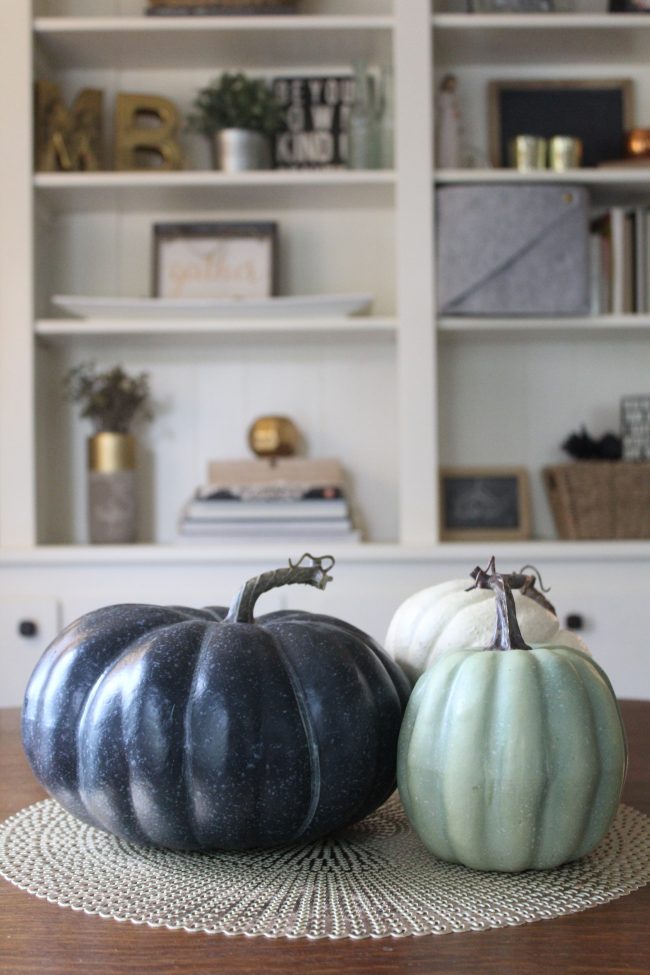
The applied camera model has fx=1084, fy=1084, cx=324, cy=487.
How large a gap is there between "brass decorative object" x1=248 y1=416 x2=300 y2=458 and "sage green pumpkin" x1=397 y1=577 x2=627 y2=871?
6.58 feet

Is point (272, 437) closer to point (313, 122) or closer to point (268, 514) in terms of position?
point (268, 514)

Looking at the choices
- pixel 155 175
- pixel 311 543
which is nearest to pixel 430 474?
pixel 311 543

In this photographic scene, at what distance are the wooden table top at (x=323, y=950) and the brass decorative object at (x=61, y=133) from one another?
7.26ft

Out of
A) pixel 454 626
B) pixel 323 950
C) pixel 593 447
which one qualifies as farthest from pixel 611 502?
pixel 323 950

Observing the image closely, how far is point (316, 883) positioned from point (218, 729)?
0.31 feet

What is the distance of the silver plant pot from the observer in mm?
2453

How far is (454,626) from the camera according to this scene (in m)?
0.69

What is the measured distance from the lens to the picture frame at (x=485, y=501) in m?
2.57

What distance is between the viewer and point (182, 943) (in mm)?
484

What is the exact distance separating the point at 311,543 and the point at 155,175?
0.90 meters

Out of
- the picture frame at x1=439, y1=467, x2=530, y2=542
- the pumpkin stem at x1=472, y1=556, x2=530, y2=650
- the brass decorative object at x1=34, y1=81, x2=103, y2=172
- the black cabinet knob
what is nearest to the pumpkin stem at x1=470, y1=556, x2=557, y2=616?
the pumpkin stem at x1=472, y1=556, x2=530, y2=650

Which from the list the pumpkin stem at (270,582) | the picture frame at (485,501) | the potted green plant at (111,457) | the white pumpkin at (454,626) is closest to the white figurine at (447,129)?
the picture frame at (485,501)

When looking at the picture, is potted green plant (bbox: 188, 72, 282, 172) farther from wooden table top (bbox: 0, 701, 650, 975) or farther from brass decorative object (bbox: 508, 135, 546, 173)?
A: wooden table top (bbox: 0, 701, 650, 975)

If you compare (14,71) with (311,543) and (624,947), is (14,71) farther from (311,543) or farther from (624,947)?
(624,947)
